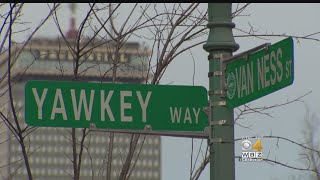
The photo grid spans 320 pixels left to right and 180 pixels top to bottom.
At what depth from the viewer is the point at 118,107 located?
4.22 metres

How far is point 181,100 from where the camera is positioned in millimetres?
4320

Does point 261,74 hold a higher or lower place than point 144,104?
higher

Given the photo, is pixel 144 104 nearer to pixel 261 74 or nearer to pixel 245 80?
pixel 245 80

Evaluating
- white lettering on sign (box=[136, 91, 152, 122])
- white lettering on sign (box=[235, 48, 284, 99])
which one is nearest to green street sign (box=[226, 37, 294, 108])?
white lettering on sign (box=[235, 48, 284, 99])

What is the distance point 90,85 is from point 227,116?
774 mm

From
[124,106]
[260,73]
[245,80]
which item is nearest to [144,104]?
[124,106]

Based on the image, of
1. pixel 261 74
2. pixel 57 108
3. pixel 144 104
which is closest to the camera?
pixel 261 74

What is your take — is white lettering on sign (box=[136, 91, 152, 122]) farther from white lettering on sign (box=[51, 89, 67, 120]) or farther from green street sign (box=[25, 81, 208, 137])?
white lettering on sign (box=[51, 89, 67, 120])

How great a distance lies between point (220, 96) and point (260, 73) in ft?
1.19

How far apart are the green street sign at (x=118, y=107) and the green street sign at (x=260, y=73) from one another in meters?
0.29

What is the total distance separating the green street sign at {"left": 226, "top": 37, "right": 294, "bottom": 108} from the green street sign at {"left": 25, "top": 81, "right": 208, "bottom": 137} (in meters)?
0.29

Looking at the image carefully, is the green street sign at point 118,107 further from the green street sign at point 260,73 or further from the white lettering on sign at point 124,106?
the green street sign at point 260,73

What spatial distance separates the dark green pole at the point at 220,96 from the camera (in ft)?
13.4

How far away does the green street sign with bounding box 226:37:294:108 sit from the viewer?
12.1 ft
